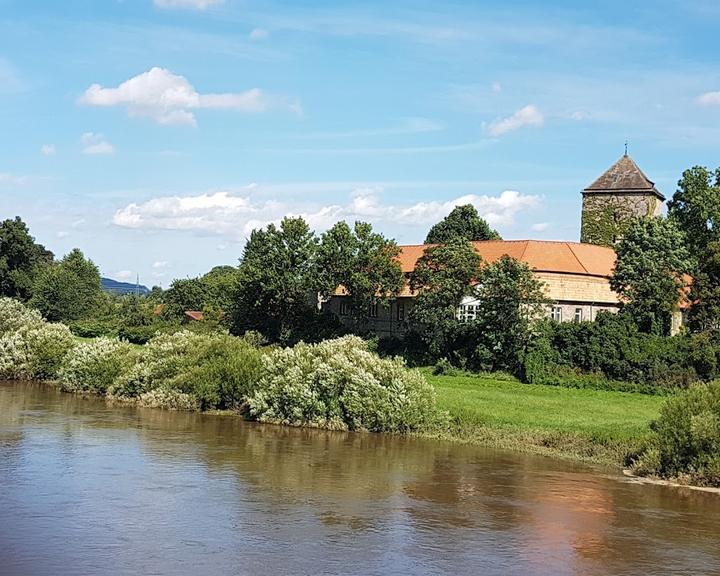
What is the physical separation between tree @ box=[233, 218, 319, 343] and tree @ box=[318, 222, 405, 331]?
3.75ft

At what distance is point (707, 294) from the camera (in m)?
46.0

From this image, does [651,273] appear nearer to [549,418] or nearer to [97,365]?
[549,418]

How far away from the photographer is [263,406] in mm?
36125

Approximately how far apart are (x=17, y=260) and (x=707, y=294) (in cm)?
6763

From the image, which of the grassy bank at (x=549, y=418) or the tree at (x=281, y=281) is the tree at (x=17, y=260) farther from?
the grassy bank at (x=549, y=418)

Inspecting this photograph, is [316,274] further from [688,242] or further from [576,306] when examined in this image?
[688,242]

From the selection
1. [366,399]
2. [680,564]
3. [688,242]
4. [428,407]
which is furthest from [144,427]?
[688,242]

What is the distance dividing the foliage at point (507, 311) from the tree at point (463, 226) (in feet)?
88.6

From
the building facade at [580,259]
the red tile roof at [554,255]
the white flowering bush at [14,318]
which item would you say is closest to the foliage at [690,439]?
the building facade at [580,259]

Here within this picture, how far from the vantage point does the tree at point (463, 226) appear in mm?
74812

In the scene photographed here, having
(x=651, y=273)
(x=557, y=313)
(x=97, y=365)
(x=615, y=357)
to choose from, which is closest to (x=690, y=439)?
(x=615, y=357)

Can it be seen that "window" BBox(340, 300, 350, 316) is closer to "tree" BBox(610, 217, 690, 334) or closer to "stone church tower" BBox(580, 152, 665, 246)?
"tree" BBox(610, 217, 690, 334)

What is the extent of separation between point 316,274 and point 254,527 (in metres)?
37.3

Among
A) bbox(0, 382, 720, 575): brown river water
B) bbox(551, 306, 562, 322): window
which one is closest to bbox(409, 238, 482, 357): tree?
bbox(551, 306, 562, 322): window
